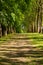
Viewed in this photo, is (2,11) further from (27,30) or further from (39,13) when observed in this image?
(27,30)

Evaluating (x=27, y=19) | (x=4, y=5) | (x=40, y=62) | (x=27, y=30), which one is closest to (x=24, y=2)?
(x=4, y=5)

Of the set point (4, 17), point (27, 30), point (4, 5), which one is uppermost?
point (4, 5)

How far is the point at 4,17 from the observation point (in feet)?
32.3

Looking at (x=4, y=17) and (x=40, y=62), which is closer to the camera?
(x=40, y=62)

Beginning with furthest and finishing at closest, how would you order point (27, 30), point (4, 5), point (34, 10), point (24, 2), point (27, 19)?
1. point (27, 30)
2. point (27, 19)
3. point (34, 10)
4. point (24, 2)
5. point (4, 5)

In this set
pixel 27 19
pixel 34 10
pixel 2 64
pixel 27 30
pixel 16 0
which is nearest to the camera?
pixel 2 64

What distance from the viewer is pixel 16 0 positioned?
34.5 feet

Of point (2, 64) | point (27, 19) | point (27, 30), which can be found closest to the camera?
point (2, 64)

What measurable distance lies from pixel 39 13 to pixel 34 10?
135 centimetres

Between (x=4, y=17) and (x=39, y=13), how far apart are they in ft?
47.2

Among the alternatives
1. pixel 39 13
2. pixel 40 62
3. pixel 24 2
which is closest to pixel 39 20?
pixel 39 13

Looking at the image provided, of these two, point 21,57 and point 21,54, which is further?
point 21,54

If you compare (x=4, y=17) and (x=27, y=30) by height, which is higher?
(x=4, y=17)

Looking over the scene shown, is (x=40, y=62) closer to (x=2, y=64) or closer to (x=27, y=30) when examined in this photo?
(x=2, y=64)
